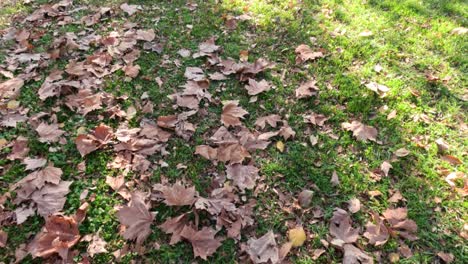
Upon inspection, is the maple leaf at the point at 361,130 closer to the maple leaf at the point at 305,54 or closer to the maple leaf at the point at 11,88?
the maple leaf at the point at 305,54

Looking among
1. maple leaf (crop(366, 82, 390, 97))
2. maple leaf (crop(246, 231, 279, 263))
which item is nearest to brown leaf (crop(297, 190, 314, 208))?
maple leaf (crop(246, 231, 279, 263))

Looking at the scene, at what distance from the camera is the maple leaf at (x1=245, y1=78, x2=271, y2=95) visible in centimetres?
366

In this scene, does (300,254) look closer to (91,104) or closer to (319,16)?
(91,104)

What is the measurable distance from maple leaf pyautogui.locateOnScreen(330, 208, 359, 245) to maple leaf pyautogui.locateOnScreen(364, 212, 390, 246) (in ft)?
0.29

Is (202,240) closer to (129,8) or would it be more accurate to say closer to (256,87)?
(256,87)

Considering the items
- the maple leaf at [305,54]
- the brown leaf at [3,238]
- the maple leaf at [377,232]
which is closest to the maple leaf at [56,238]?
the brown leaf at [3,238]

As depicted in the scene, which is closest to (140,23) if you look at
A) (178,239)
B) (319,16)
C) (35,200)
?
(319,16)

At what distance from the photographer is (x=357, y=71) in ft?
13.1

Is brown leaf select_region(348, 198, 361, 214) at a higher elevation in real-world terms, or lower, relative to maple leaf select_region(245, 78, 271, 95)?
lower

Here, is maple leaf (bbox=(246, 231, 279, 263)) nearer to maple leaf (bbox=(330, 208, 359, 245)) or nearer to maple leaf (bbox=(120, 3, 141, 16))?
maple leaf (bbox=(330, 208, 359, 245))

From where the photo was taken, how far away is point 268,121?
342 cm

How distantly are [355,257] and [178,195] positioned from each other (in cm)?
133

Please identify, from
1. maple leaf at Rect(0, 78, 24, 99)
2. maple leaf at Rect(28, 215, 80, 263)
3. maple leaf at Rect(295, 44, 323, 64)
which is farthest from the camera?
maple leaf at Rect(295, 44, 323, 64)

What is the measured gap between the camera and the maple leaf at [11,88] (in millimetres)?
3537
